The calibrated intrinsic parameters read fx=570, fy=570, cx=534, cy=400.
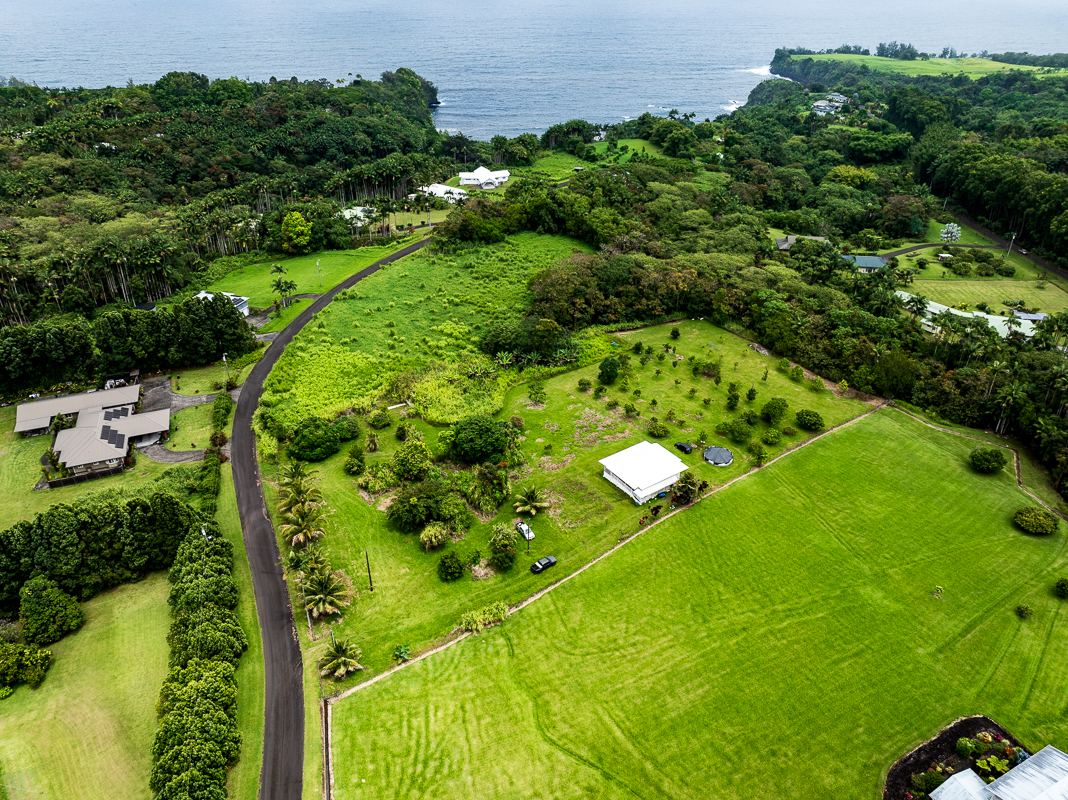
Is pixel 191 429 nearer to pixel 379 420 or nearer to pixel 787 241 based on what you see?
pixel 379 420

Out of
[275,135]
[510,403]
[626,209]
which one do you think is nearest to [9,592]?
[510,403]

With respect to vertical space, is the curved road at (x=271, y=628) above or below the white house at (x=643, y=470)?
below

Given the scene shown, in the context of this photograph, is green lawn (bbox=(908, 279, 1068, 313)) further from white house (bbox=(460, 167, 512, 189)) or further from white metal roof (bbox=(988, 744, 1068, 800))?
white house (bbox=(460, 167, 512, 189))

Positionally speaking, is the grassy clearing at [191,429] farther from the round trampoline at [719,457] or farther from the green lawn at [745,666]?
the round trampoline at [719,457]

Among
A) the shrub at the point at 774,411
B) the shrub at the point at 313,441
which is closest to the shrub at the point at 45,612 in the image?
the shrub at the point at 313,441

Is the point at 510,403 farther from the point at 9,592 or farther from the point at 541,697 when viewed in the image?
the point at 9,592
